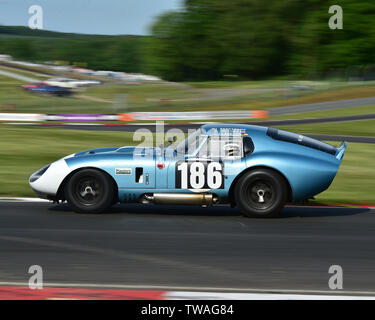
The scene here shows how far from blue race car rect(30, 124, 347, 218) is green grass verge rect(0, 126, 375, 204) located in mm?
2251

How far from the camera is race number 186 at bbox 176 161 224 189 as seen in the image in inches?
316

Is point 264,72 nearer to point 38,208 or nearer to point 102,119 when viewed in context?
point 102,119

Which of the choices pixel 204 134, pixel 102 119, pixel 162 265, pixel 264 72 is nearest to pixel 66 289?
pixel 162 265

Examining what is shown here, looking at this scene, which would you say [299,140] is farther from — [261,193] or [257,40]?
[257,40]

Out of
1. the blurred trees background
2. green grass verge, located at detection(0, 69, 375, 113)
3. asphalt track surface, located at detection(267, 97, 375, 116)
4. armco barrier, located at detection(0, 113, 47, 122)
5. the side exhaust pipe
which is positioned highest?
the blurred trees background

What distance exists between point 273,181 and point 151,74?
260 ft

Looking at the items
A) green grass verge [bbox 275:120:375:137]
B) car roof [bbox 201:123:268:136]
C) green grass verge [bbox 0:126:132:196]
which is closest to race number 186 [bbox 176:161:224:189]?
car roof [bbox 201:123:268:136]

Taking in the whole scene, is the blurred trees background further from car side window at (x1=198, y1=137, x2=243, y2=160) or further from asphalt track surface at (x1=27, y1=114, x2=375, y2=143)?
car side window at (x1=198, y1=137, x2=243, y2=160)

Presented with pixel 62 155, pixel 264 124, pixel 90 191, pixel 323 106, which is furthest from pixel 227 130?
pixel 323 106

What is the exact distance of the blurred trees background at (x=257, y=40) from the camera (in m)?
58.5

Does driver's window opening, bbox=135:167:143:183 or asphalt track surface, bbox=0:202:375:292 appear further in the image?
driver's window opening, bbox=135:167:143:183

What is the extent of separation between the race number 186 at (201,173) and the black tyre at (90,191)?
1.02 m

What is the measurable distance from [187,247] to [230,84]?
55.7 meters

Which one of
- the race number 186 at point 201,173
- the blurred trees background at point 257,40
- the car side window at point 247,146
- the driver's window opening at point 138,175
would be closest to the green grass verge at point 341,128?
the car side window at point 247,146
